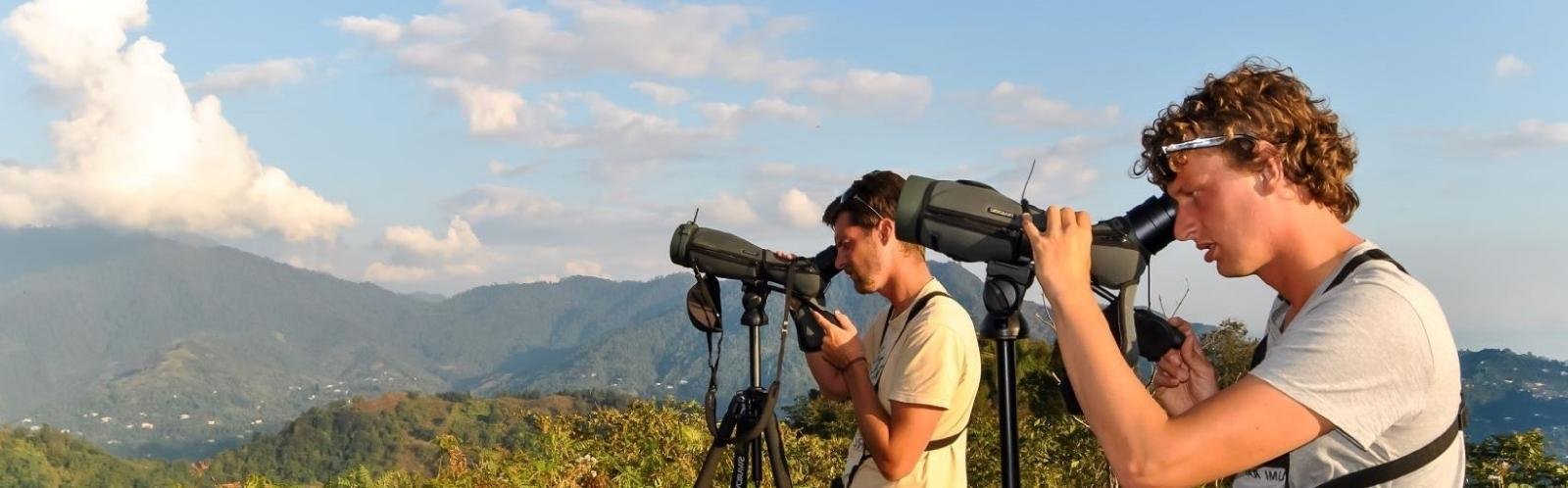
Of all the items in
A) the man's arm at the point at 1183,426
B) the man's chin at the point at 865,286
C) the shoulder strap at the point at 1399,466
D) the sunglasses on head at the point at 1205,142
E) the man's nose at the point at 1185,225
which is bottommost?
the shoulder strap at the point at 1399,466

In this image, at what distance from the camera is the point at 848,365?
279 centimetres

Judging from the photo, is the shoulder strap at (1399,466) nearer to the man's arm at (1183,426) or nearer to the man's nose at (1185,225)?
the man's arm at (1183,426)

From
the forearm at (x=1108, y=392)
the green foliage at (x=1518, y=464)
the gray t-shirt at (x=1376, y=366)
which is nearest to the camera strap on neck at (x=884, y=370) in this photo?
the forearm at (x=1108, y=392)

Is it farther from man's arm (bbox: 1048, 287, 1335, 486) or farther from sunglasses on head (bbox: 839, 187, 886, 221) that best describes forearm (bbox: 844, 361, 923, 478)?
man's arm (bbox: 1048, 287, 1335, 486)

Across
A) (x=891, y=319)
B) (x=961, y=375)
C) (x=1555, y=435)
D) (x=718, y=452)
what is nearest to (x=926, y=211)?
(x=961, y=375)

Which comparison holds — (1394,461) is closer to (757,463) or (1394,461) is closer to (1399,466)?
(1399,466)

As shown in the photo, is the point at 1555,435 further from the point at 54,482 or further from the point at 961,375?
the point at 961,375

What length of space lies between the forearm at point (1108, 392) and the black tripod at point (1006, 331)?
1.28 ft

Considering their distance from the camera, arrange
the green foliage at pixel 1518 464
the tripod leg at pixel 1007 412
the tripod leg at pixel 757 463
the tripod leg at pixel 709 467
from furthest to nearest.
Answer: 1. the green foliage at pixel 1518 464
2. the tripod leg at pixel 757 463
3. the tripod leg at pixel 709 467
4. the tripod leg at pixel 1007 412

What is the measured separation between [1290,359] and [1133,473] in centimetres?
24

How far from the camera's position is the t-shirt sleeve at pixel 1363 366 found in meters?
1.45

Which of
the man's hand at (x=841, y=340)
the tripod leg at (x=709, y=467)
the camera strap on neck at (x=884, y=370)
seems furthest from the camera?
the tripod leg at (x=709, y=467)

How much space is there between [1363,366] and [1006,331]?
662 millimetres

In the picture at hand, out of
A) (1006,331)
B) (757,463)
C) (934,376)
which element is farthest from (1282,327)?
(757,463)
